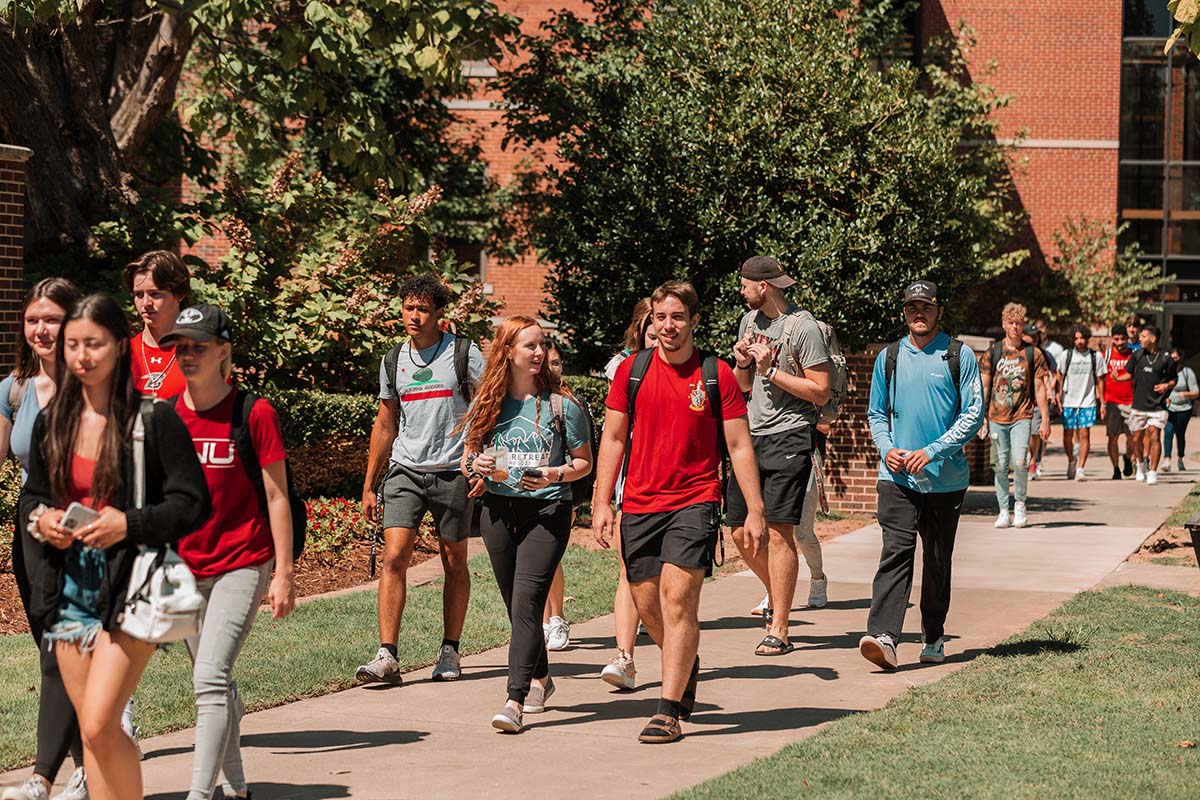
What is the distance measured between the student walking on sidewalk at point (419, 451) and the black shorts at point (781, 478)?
1673 mm

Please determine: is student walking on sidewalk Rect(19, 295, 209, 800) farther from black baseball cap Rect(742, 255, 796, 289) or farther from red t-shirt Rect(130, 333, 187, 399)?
Answer: black baseball cap Rect(742, 255, 796, 289)

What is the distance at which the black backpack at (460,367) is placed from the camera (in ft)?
25.3

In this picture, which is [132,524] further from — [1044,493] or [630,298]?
[1044,493]

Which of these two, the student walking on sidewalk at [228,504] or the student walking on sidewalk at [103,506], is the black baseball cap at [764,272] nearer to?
the student walking on sidewalk at [228,504]

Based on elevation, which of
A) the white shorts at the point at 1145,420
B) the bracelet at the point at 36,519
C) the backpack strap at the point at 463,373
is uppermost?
the backpack strap at the point at 463,373

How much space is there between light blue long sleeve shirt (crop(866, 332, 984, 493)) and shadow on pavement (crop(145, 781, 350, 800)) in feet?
11.6

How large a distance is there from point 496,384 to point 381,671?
5.23 ft

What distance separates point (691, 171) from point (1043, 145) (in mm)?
20815

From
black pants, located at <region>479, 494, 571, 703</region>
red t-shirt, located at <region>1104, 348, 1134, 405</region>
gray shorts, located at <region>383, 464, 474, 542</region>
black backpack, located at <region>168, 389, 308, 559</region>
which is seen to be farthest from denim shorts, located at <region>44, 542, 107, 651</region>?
red t-shirt, located at <region>1104, 348, 1134, 405</region>

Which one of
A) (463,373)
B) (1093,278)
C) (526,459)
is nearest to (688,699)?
(526,459)

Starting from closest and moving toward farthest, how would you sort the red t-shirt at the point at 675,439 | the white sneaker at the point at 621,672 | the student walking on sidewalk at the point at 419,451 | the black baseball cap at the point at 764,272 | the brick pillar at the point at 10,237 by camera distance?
the red t-shirt at the point at 675,439, the white sneaker at the point at 621,672, the student walking on sidewalk at the point at 419,451, the black baseball cap at the point at 764,272, the brick pillar at the point at 10,237

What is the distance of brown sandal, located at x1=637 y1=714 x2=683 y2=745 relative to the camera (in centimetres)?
650

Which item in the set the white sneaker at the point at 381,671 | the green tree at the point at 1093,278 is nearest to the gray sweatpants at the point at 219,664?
the white sneaker at the point at 381,671

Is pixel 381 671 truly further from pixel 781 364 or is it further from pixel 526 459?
pixel 781 364
